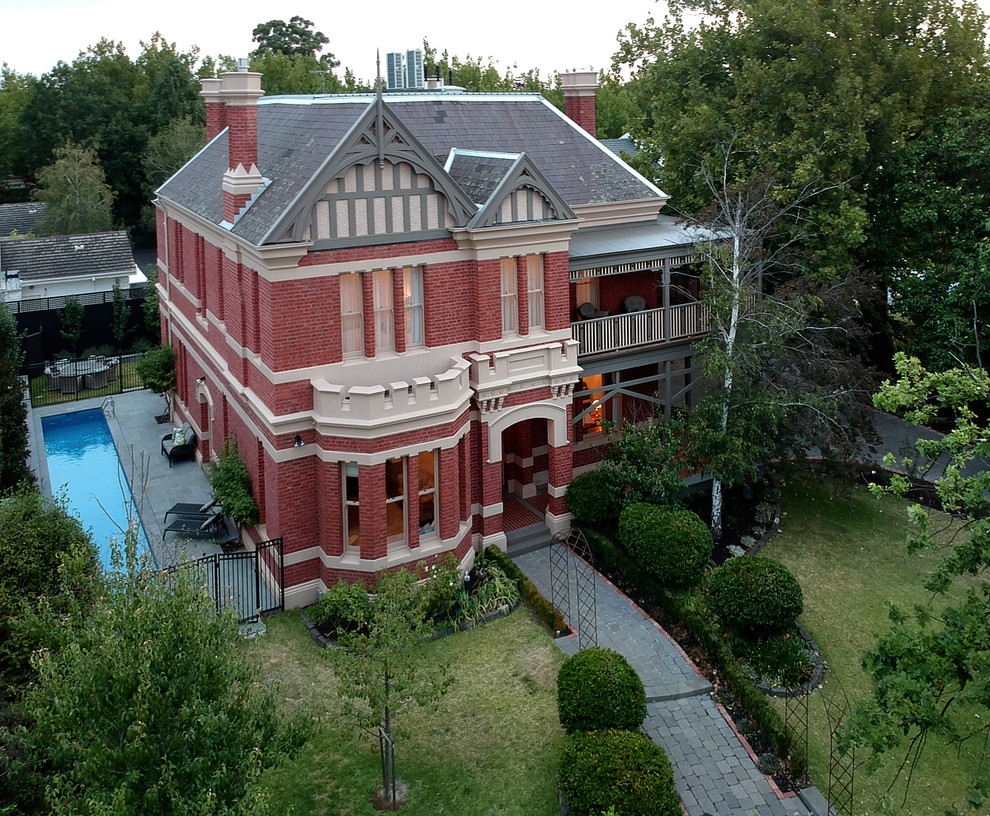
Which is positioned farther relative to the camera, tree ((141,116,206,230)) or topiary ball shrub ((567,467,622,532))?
tree ((141,116,206,230))

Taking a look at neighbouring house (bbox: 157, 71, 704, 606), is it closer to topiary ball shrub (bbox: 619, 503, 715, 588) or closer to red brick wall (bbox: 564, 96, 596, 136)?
red brick wall (bbox: 564, 96, 596, 136)

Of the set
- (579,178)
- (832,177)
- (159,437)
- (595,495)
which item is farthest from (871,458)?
(159,437)

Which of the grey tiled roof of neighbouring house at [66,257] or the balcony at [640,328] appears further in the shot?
the grey tiled roof of neighbouring house at [66,257]

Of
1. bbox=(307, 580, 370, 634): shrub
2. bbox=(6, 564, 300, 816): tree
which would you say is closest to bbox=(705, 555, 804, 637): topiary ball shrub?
bbox=(307, 580, 370, 634): shrub

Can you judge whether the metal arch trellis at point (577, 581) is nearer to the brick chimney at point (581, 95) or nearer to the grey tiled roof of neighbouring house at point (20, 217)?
the brick chimney at point (581, 95)

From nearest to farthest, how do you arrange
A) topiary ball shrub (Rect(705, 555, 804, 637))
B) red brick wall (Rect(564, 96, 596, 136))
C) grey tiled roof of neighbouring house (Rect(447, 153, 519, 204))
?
1. topiary ball shrub (Rect(705, 555, 804, 637))
2. grey tiled roof of neighbouring house (Rect(447, 153, 519, 204))
3. red brick wall (Rect(564, 96, 596, 136))

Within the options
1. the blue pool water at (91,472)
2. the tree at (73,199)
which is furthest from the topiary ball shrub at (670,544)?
the tree at (73,199)

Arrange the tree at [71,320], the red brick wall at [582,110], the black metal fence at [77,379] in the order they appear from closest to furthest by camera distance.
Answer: the red brick wall at [582,110] < the black metal fence at [77,379] < the tree at [71,320]
